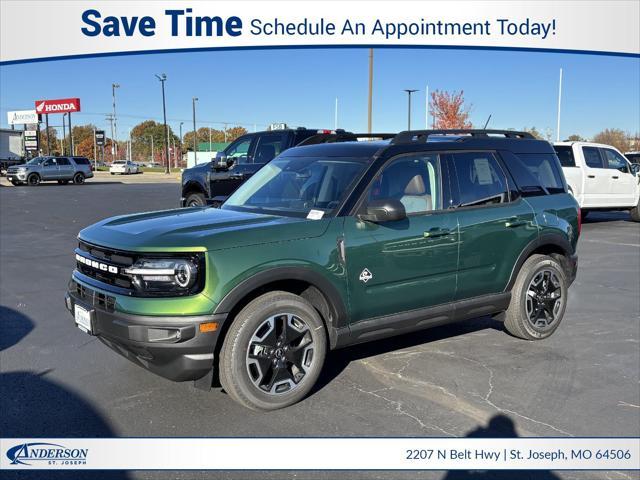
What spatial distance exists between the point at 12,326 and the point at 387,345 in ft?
12.3

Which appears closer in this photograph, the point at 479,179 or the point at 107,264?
the point at 107,264

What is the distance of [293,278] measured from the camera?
3.89 metres

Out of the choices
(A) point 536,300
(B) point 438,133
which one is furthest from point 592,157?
(B) point 438,133

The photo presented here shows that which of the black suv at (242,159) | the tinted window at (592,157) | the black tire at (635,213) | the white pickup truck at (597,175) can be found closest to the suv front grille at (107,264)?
the black suv at (242,159)

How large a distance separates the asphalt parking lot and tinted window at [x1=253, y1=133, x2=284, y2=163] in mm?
6110

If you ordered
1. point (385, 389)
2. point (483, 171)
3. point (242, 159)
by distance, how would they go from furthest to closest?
point (242, 159), point (483, 171), point (385, 389)

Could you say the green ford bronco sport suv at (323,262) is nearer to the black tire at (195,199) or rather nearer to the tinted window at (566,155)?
the black tire at (195,199)

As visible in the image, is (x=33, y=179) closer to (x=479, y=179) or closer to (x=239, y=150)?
(x=239, y=150)

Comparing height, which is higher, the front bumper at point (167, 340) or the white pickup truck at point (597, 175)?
the white pickup truck at point (597, 175)

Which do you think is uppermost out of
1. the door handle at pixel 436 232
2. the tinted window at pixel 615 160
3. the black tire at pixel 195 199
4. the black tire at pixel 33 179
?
the tinted window at pixel 615 160

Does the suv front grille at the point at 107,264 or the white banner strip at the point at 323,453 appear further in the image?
the suv front grille at the point at 107,264

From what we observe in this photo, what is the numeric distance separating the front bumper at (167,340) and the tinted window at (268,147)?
8.43 m

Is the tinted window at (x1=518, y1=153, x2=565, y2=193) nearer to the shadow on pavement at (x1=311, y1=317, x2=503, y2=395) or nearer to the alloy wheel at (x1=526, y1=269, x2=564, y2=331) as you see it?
the alloy wheel at (x1=526, y1=269, x2=564, y2=331)

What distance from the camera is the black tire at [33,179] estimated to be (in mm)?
34562
